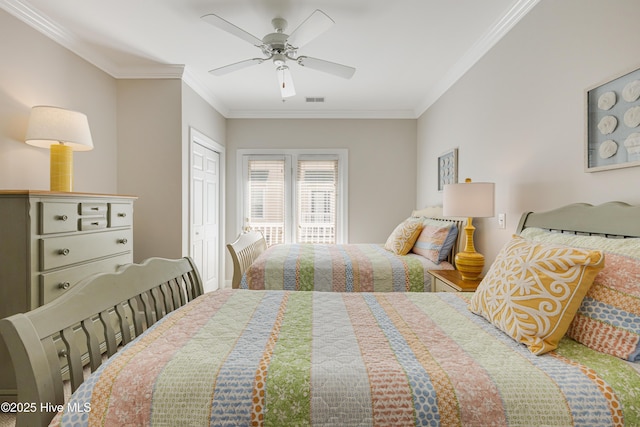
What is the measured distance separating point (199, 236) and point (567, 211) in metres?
3.59

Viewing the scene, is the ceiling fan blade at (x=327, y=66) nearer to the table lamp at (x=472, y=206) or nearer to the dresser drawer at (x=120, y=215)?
the table lamp at (x=472, y=206)

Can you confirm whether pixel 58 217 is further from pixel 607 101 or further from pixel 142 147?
pixel 607 101

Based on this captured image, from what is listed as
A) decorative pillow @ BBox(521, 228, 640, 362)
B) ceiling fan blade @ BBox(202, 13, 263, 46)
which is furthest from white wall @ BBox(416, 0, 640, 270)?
ceiling fan blade @ BBox(202, 13, 263, 46)

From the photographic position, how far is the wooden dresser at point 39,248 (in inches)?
72.4

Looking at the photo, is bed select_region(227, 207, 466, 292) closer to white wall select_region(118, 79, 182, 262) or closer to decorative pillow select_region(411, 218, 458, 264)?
decorative pillow select_region(411, 218, 458, 264)

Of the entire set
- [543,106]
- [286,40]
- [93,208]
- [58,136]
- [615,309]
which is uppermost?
[286,40]

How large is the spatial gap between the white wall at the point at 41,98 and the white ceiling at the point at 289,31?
0.12 meters

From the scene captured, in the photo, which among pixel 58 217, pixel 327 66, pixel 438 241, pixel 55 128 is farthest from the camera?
pixel 438 241

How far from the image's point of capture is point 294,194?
4902 mm

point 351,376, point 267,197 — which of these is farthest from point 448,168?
point 351,376

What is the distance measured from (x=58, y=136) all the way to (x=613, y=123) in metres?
3.26

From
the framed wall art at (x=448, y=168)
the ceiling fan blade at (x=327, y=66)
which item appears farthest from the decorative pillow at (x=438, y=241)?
the ceiling fan blade at (x=327, y=66)

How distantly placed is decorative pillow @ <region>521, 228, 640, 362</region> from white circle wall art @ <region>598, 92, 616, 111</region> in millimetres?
705

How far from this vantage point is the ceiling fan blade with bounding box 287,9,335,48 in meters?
2.01
